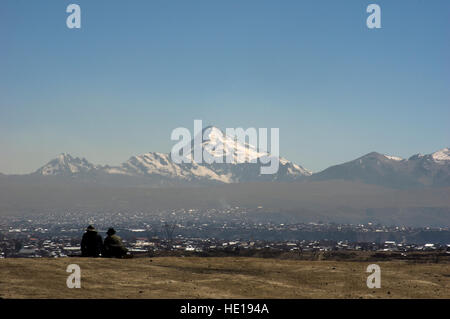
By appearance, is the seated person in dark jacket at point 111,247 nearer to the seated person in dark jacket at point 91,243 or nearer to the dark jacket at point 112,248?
the dark jacket at point 112,248

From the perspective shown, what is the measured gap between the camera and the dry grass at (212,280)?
3334 cm

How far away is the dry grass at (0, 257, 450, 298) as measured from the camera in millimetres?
33344

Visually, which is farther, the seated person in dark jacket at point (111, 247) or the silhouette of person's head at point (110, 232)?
the seated person in dark jacket at point (111, 247)

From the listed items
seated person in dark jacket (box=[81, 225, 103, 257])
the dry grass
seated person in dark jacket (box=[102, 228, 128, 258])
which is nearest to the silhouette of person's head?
seated person in dark jacket (box=[102, 228, 128, 258])

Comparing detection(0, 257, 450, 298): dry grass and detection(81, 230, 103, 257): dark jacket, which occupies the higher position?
detection(81, 230, 103, 257): dark jacket

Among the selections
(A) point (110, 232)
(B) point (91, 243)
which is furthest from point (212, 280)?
(B) point (91, 243)

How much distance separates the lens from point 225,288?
3569cm

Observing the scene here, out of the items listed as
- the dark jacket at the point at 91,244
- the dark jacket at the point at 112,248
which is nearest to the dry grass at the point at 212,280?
the dark jacket at the point at 112,248

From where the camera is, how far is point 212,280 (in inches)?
1513

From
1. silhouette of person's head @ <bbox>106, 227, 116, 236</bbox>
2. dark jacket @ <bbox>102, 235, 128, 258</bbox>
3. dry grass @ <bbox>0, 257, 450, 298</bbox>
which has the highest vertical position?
silhouette of person's head @ <bbox>106, 227, 116, 236</bbox>

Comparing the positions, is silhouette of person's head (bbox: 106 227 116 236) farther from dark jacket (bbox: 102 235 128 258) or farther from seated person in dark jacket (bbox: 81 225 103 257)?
seated person in dark jacket (bbox: 81 225 103 257)
